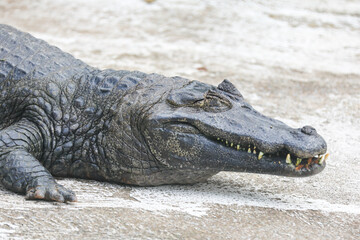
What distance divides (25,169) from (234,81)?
3.79 m

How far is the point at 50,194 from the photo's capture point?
3447mm

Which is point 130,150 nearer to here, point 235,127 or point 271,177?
point 235,127

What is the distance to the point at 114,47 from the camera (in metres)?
7.92

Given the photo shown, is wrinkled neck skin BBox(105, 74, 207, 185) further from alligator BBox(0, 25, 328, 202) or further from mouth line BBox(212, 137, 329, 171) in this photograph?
mouth line BBox(212, 137, 329, 171)

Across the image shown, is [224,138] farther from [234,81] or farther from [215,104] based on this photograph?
[234,81]

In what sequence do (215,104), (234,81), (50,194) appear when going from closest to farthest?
(50,194) < (215,104) < (234,81)

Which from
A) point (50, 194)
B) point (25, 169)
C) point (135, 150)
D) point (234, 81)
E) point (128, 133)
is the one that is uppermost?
point (234, 81)

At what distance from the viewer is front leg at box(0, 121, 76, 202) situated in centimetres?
347

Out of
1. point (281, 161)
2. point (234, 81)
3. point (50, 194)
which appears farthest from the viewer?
point (234, 81)

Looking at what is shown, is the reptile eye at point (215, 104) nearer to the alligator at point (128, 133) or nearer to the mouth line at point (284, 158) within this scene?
the alligator at point (128, 133)

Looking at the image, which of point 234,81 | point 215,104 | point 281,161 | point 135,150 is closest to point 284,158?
point 281,161

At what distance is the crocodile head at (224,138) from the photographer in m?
3.61

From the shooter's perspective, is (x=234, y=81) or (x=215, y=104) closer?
(x=215, y=104)

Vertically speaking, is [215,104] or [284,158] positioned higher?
[215,104]
